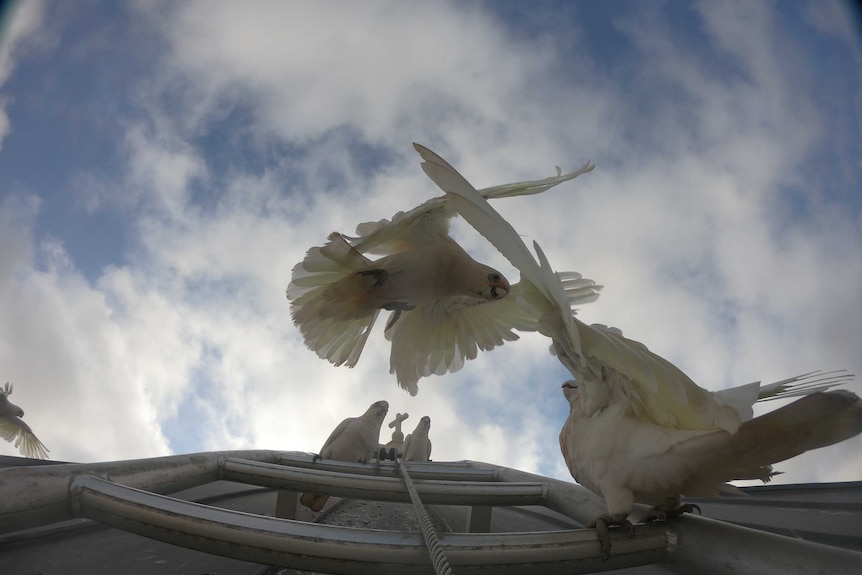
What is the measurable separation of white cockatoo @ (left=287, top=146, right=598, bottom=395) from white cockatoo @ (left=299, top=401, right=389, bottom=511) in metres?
0.80

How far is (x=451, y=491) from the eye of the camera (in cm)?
149

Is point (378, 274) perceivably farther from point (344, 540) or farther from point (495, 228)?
point (344, 540)

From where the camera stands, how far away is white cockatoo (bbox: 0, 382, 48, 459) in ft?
25.2

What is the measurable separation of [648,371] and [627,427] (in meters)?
0.16

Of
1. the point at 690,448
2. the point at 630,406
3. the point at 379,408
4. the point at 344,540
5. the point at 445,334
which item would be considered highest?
the point at 445,334

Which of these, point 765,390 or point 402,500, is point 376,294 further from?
point 765,390

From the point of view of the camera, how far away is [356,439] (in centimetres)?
388

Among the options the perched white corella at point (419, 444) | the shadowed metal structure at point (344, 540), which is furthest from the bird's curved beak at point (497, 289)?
the perched white corella at point (419, 444)

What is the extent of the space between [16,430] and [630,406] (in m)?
10.1

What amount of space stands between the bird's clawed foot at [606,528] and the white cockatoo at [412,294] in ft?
5.19

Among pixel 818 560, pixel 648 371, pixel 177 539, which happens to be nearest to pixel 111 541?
pixel 177 539

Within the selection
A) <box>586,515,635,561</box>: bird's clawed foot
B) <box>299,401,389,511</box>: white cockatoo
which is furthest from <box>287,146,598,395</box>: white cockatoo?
<box>586,515,635,561</box>: bird's clawed foot

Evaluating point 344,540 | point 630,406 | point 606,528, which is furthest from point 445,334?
point 344,540

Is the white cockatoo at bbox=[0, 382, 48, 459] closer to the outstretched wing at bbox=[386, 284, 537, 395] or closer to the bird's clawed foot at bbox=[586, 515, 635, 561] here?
the outstretched wing at bbox=[386, 284, 537, 395]
